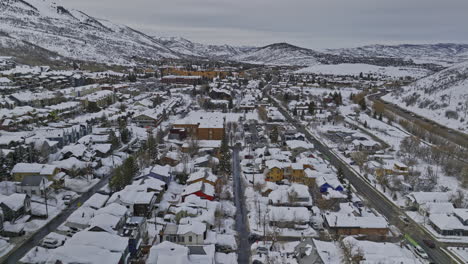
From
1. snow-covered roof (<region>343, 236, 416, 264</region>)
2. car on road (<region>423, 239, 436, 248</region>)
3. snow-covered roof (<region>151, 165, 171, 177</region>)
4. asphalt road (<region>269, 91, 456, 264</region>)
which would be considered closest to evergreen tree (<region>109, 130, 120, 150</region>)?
snow-covered roof (<region>151, 165, 171, 177</region>)

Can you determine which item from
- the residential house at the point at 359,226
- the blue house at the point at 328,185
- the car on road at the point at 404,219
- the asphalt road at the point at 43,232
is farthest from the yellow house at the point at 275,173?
the asphalt road at the point at 43,232

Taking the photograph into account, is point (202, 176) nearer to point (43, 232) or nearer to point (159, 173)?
point (159, 173)

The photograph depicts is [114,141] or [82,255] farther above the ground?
[114,141]

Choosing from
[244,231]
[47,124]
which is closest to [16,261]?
[244,231]

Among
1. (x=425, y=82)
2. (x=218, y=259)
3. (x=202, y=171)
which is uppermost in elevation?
(x=425, y=82)

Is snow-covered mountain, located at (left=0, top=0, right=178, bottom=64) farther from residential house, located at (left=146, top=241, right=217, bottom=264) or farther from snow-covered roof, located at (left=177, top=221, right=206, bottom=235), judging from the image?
residential house, located at (left=146, top=241, right=217, bottom=264)

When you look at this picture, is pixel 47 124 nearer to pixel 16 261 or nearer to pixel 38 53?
pixel 16 261

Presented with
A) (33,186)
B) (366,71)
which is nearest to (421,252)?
(33,186)
